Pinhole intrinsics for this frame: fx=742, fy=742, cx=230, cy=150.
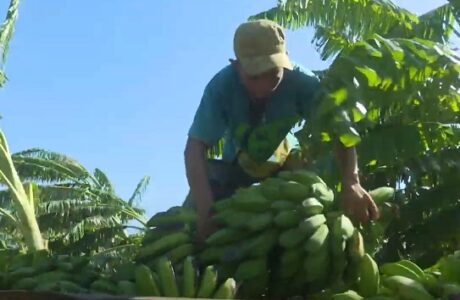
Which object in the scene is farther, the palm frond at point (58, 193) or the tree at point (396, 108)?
the palm frond at point (58, 193)

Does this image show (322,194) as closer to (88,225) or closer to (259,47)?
(259,47)

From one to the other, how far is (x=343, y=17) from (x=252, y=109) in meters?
2.98

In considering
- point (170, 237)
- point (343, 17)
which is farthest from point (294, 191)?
point (343, 17)

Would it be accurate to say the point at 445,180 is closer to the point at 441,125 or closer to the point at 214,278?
the point at 441,125

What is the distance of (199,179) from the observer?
7.54ft

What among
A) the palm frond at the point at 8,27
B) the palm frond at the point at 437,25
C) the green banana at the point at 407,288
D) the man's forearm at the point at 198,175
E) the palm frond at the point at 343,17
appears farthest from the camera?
the palm frond at the point at 8,27

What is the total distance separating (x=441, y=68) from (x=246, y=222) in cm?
169

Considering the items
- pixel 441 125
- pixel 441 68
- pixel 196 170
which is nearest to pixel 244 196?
pixel 196 170

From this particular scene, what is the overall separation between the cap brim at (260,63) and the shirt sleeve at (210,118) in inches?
7.1

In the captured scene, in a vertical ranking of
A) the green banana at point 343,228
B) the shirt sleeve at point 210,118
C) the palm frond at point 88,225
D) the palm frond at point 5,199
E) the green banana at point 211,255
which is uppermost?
the palm frond at point 5,199

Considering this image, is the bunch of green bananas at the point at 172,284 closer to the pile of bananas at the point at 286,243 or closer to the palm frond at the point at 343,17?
the pile of bananas at the point at 286,243

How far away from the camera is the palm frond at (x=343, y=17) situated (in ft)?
16.6

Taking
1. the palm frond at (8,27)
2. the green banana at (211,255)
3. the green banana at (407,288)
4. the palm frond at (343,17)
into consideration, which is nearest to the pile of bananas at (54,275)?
the green banana at (211,255)

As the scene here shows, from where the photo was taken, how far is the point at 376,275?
1.68 m
